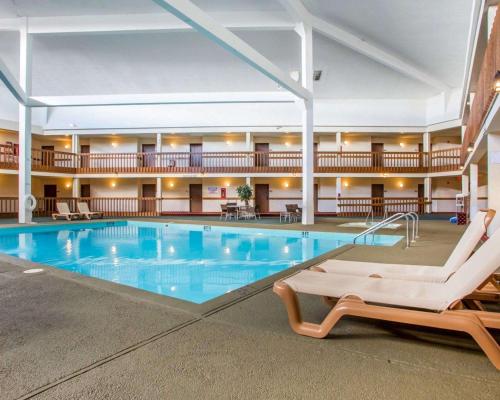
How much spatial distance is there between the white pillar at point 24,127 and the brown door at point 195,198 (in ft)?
27.4

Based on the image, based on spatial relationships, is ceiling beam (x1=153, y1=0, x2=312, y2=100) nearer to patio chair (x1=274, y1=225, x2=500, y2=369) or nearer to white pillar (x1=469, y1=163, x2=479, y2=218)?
patio chair (x1=274, y1=225, x2=500, y2=369)

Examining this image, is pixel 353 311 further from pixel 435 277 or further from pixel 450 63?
pixel 450 63

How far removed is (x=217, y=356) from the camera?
1.82 metres

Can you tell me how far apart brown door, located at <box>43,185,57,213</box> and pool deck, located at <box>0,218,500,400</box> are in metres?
16.3

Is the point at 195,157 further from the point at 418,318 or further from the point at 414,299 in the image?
the point at 418,318

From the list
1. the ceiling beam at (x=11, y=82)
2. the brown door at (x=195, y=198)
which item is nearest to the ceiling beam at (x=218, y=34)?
the ceiling beam at (x=11, y=82)

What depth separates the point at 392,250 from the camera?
542 centimetres

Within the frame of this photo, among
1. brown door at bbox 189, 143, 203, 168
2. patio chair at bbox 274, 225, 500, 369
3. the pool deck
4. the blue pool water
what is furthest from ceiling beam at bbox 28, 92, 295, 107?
patio chair at bbox 274, 225, 500, 369

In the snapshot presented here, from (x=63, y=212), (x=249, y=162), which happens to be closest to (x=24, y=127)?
(x=63, y=212)

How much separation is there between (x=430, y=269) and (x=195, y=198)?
1613 centimetres

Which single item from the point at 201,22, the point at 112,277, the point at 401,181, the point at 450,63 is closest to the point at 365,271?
the point at 112,277

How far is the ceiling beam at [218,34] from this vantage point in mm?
5629

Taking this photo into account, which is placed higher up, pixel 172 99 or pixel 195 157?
pixel 172 99

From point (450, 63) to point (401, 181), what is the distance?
6844 mm
